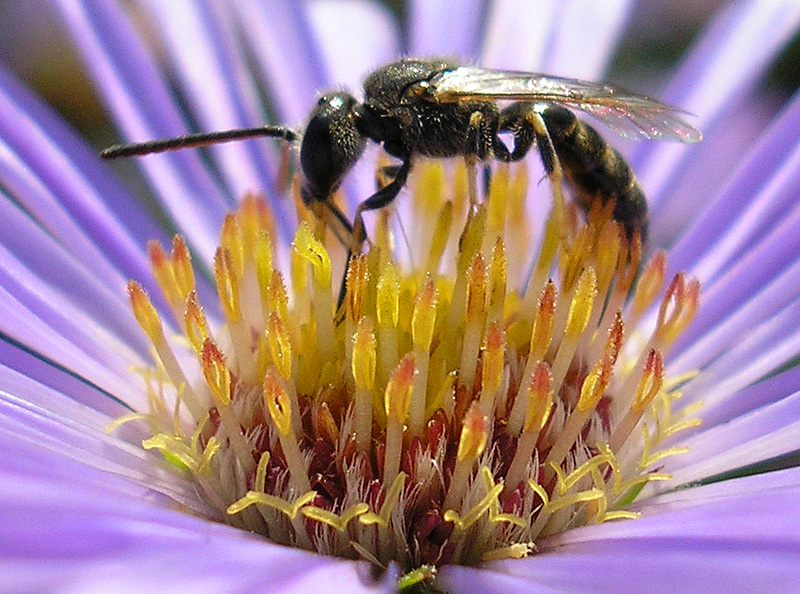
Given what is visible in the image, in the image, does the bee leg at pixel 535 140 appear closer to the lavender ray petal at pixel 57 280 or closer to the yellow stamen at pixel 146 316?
the yellow stamen at pixel 146 316

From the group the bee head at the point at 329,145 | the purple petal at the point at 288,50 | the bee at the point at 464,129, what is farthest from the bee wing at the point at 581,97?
the purple petal at the point at 288,50

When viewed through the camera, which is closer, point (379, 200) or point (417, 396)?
point (417, 396)

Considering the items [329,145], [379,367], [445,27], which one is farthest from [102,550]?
[445,27]

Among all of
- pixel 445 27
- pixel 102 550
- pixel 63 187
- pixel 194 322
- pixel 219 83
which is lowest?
pixel 102 550

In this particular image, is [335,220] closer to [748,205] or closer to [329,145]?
[329,145]

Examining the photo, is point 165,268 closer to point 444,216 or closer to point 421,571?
point 444,216

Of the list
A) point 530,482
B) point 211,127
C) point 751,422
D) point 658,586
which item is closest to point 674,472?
point 751,422

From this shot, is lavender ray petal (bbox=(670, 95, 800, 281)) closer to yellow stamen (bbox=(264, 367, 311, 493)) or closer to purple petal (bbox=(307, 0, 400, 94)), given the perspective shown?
purple petal (bbox=(307, 0, 400, 94))
